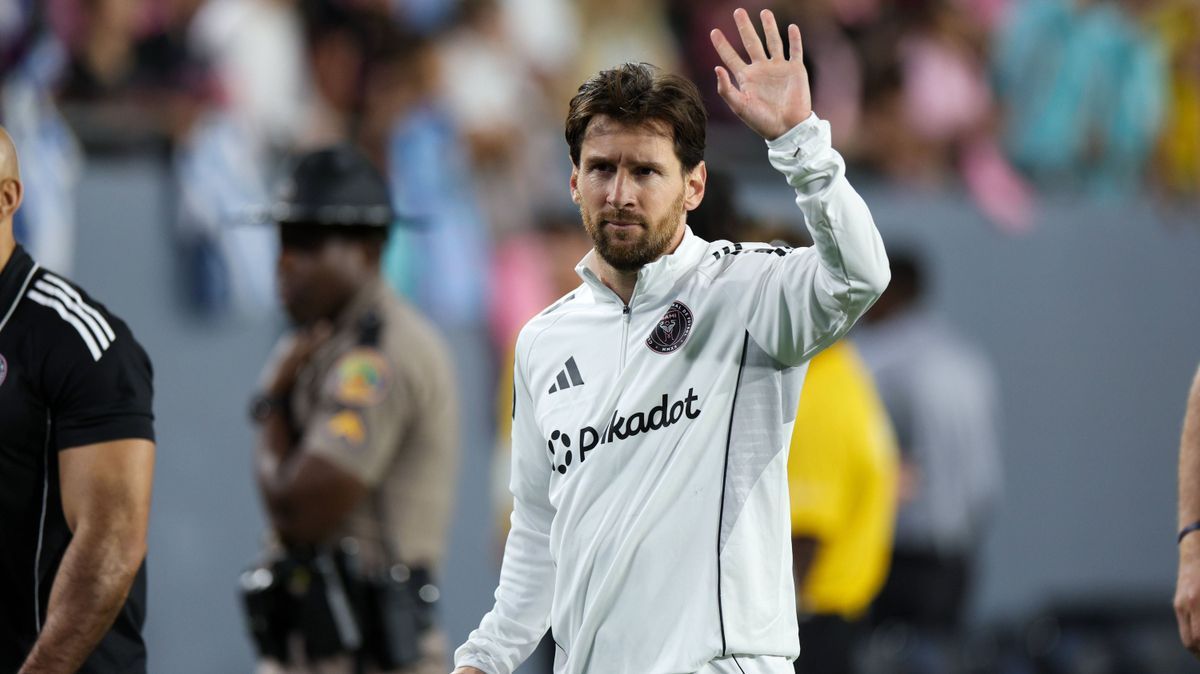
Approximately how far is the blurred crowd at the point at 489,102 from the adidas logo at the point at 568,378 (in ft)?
9.86

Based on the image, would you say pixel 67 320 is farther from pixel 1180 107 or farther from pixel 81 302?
pixel 1180 107

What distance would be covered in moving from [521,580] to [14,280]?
3.93ft

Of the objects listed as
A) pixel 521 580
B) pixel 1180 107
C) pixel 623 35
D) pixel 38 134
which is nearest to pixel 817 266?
pixel 521 580

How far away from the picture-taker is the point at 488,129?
9258 millimetres

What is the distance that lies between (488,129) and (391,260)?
3.12 feet

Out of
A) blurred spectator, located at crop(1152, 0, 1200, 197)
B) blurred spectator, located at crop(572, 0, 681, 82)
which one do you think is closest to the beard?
blurred spectator, located at crop(572, 0, 681, 82)

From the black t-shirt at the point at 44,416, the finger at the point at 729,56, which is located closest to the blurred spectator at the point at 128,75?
the black t-shirt at the point at 44,416

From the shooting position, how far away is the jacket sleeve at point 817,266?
118 inches

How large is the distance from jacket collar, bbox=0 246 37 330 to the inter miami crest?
1.30 meters

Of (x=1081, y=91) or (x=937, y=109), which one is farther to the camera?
(x=1081, y=91)

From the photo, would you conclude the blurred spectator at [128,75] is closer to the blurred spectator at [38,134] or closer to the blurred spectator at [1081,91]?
the blurred spectator at [38,134]

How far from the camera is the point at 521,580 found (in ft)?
11.5

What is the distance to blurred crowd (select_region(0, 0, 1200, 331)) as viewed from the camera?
8.07 m

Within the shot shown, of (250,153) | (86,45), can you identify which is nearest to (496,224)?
(250,153)
